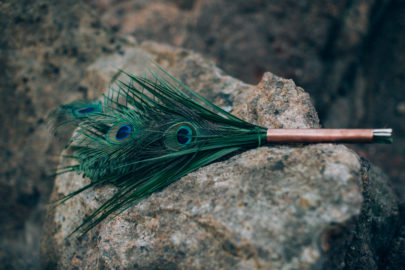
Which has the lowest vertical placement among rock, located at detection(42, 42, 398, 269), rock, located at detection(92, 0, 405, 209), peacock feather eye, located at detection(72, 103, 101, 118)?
rock, located at detection(42, 42, 398, 269)

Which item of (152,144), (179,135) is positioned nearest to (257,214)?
(179,135)

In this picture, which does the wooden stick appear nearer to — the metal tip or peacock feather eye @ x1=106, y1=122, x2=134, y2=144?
the metal tip

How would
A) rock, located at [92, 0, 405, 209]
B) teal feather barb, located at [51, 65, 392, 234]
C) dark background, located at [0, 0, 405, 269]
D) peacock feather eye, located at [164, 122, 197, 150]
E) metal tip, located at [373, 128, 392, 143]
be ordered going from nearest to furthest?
metal tip, located at [373, 128, 392, 143] → teal feather barb, located at [51, 65, 392, 234] → peacock feather eye, located at [164, 122, 197, 150] → dark background, located at [0, 0, 405, 269] → rock, located at [92, 0, 405, 209]

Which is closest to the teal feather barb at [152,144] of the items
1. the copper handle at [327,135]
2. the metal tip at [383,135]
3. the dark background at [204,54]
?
the copper handle at [327,135]

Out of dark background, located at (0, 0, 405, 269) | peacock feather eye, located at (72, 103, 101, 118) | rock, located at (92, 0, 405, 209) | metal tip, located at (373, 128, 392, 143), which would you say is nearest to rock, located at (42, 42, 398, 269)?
metal tip, located at (373, 128, 392, 143)

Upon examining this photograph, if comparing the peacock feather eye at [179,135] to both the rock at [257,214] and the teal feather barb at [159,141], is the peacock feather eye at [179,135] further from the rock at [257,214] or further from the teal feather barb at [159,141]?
the rock at [257,214]

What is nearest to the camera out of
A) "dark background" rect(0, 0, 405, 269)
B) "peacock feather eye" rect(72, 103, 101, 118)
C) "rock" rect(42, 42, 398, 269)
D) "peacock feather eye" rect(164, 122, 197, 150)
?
"rock" rect(42, 42, 398, 269)

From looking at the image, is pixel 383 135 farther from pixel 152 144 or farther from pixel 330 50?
pixel 330 50
